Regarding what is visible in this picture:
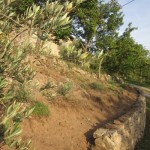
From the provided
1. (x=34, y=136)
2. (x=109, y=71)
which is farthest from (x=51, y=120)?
(x=109, y=71)

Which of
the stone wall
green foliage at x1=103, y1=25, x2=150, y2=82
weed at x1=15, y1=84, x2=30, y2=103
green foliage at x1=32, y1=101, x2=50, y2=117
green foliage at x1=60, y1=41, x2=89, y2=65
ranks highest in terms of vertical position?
green foliage at x1=103, y1=25, x2=150, y2=82

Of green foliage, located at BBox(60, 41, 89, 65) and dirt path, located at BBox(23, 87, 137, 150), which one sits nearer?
green foliage, located at BBox(60, 41, 89, 65)

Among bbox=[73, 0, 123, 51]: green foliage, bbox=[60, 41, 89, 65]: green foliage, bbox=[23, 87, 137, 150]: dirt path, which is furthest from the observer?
bbox=[73, 0, 123, 51]: green foliage

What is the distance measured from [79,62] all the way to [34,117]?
5.81 metres

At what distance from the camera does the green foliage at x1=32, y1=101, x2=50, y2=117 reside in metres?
9.56

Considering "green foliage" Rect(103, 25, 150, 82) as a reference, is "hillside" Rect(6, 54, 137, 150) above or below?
below

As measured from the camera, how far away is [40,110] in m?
9.70

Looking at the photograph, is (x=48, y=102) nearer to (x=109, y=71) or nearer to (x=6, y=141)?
(x=6, y=141)

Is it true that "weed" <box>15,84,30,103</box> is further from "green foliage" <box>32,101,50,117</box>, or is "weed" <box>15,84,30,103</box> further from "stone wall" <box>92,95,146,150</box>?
"stone wall" <box>92,95,146,150</box>

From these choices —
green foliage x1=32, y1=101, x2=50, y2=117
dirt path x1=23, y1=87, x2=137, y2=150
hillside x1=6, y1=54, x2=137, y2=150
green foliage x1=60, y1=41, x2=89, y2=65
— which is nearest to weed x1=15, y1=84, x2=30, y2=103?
hillside x1=6, y1=54, x2=137, y2=150

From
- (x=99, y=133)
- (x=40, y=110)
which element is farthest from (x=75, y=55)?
(x=40, y=110)

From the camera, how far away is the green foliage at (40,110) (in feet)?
31.4

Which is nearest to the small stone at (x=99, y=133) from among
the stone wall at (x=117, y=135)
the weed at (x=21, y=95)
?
the stone wall at (x=117, y=135)

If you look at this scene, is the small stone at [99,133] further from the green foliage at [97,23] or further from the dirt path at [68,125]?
the green foliage at [97,23]
